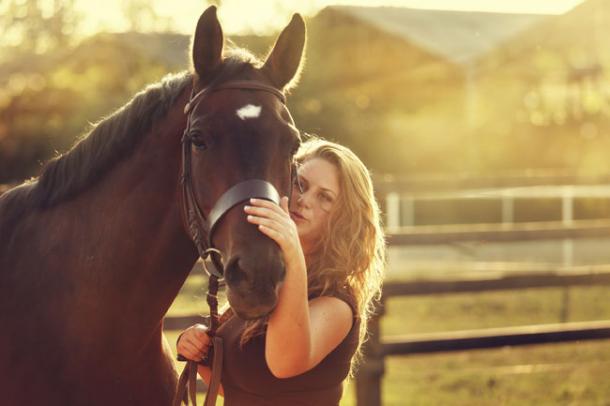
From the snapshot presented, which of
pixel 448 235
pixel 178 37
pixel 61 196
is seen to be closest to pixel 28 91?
pixel 178 37

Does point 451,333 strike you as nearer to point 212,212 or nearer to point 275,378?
point 275,378

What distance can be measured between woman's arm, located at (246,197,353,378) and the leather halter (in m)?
0.07

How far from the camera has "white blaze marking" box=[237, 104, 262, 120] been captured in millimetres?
2312

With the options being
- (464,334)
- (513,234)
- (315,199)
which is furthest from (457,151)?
(315,199)

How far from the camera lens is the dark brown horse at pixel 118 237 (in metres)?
2.44

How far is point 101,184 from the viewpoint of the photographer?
8.57 ft

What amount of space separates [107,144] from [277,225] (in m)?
0.74

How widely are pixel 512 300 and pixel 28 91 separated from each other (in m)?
10.5

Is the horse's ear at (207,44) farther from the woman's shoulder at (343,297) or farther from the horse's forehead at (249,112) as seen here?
the woman's shoulder at (343,297)

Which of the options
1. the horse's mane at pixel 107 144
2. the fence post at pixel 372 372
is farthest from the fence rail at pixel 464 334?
the horse's mane at pixel 107 144

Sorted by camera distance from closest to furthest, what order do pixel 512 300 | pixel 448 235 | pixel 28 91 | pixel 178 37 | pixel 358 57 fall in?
pixel 448 235 < pixel 512 300 < pixel 28 91 < pixel 178 37 < pixel 358 57

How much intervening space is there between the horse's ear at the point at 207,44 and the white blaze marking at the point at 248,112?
21 cm

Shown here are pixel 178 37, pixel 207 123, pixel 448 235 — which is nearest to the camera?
pixel 207 123

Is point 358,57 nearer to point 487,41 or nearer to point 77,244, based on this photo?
point 487,41
